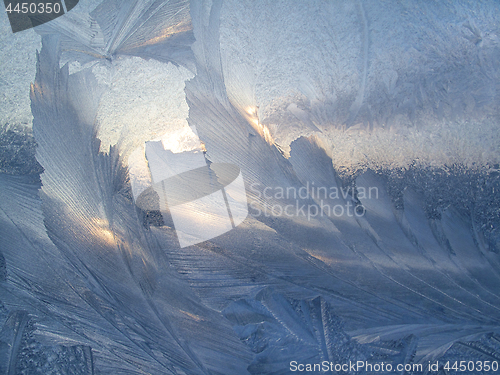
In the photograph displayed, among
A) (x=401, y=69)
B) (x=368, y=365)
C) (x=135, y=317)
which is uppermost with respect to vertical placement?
(x=401, y=69)

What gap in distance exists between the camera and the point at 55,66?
1.56 ft

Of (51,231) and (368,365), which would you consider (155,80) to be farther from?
(368,365)

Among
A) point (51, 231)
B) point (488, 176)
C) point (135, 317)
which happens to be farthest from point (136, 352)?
point (488, 176)

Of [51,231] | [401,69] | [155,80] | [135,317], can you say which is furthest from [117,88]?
[401,69]

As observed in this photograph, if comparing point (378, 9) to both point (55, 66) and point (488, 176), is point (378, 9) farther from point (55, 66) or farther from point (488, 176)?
point (55, 66)

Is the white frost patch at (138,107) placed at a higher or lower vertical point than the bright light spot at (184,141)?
higher

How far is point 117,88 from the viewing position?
0.48 m

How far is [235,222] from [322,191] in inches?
5.5

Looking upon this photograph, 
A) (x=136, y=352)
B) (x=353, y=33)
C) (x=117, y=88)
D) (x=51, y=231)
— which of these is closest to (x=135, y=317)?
(x=136, y=352)

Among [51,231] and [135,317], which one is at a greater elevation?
[51,231]

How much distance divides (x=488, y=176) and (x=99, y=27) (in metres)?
0.61

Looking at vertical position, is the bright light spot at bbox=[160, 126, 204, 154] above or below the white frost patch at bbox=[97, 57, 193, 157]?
below

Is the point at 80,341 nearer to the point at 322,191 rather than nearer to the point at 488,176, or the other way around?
the point at 322,191

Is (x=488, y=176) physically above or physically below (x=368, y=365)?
above
